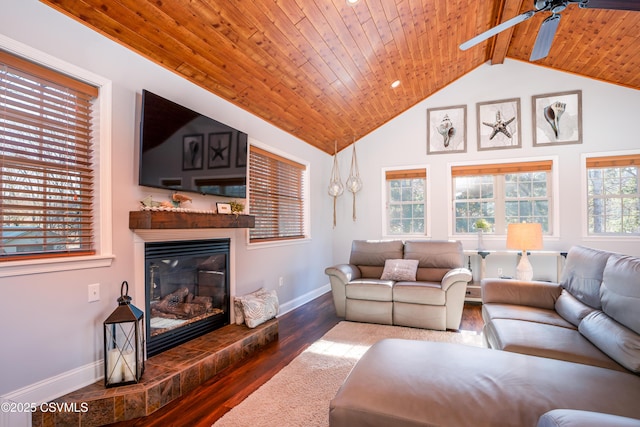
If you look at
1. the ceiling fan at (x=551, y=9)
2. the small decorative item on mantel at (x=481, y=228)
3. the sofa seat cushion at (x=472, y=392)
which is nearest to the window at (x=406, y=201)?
the small decorative item on mantel at (x=481, y=228)

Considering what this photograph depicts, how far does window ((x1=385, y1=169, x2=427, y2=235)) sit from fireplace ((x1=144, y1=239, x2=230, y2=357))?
136 inches

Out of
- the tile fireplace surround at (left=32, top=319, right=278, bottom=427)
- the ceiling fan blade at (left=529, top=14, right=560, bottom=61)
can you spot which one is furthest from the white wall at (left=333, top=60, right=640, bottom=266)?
the tile fireplace surround at (left=32, top=319, right=278, bottom=427)

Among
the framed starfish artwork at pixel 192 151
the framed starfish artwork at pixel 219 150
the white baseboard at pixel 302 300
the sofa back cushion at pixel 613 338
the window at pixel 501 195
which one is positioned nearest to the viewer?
the sofa back cushion at pixel 613 338

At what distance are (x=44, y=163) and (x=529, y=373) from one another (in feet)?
9.69

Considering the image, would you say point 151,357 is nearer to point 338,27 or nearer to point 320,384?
point 320,384

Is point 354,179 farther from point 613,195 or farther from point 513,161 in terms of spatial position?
point 613,195

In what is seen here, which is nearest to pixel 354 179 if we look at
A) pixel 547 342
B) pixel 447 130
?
pixel 447 130

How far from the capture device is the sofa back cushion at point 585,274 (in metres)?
2.26

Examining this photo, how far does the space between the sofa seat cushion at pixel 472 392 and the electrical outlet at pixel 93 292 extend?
177 cm

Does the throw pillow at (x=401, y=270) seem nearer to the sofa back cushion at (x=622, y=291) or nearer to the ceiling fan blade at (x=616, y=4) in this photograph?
the sofa back cushion at (x=622, y=291)

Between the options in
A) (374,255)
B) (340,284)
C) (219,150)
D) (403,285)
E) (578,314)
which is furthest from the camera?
(374,255)

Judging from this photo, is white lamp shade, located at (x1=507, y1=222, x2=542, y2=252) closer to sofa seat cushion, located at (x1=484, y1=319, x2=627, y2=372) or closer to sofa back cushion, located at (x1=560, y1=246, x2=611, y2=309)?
sofa back cushion, located at (x1=560, y1=246, x2=611, y2=309)

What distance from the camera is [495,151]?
17.1ft

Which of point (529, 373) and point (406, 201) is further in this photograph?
point (406, 201)
